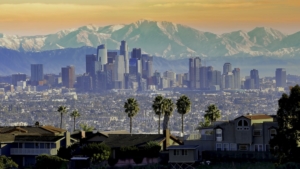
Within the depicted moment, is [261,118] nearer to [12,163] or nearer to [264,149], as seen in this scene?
[264,149]

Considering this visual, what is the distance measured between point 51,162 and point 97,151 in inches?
138

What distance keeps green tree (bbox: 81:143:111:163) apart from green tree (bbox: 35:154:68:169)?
1903 mm

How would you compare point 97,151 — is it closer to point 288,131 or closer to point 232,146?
point 232,146

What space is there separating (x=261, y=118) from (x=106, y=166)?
12.1 meters

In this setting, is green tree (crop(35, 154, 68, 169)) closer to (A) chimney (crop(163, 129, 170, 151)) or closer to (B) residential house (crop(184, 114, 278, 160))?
(A) chimney (crop(163, 129, 170, 151))

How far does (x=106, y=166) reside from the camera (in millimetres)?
76125

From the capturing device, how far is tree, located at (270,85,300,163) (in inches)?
2415

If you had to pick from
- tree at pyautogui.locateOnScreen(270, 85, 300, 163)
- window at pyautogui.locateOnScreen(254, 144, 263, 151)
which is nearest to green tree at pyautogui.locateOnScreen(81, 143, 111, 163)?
window at pyautogui.locateOnScreen(254, 144, 263, 151)

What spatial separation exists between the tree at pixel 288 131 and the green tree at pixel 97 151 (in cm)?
1816

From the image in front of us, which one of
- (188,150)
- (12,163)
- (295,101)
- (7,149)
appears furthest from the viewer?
(7,149)

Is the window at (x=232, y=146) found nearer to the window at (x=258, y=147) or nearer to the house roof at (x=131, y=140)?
the window at (x=258, y=147)

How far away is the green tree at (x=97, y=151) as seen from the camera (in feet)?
251

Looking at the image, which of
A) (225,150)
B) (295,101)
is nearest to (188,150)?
(225,150)

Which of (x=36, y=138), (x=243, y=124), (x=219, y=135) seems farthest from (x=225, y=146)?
(x=36, y=138)
